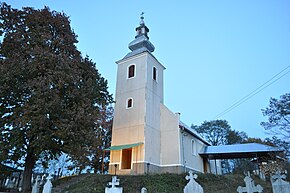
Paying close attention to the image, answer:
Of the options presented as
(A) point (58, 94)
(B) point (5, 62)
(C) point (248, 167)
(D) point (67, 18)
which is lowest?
(C) point (248, 167)

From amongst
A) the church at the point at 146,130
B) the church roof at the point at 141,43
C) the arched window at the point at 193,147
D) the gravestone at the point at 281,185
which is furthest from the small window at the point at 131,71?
the gravestone at the point at 281,185

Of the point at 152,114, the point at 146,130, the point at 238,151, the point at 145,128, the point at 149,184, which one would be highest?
the point at 152,114

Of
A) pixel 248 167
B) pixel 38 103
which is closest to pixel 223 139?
pixel 248 167

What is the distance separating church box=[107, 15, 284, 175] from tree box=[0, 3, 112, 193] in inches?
224

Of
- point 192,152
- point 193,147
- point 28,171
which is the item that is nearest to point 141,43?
point 193,147

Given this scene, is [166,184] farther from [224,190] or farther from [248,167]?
[248,167]

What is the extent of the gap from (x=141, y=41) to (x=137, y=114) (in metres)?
9.34

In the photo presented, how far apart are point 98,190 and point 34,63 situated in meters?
9.27

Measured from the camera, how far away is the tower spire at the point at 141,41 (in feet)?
88.6

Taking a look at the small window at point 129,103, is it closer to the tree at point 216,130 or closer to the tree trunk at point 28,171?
the tree trunk at point 28,171

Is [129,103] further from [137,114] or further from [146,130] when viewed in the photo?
[146,130]

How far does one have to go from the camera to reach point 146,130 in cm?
2153

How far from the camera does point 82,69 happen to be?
19.1 metres

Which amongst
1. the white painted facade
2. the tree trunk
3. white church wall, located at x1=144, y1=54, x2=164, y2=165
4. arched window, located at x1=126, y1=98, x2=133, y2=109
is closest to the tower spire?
the white painted facade
